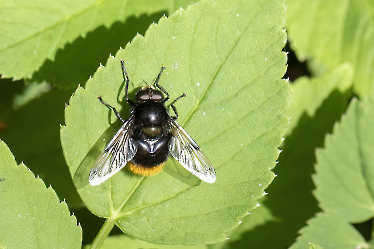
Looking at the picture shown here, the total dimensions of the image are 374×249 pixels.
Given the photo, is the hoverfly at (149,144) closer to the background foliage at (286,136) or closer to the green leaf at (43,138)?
the background foliage at (286,136)

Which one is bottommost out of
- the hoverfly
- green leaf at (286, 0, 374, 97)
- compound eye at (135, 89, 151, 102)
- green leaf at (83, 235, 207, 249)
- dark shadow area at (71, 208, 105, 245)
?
dark shadow area at (71, 208, 105, 245)

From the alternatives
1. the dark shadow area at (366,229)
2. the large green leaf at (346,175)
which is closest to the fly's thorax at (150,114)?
the large green leaf at (346,175)

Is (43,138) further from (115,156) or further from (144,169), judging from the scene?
(144,169)

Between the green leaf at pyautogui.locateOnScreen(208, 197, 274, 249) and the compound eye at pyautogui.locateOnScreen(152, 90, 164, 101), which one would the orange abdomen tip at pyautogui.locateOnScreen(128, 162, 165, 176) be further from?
the green leaf at pyautogui.locateOnScreen(208, 197, 274, 249)

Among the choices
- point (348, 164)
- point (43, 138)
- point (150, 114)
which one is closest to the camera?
point (150, 114)

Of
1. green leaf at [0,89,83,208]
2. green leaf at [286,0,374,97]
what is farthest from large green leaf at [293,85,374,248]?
green leaf at [0,89,83,208]

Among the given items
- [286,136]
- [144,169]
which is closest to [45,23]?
[144,169]

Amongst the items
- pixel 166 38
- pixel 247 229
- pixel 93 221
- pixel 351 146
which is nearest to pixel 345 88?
pixel 351 146
